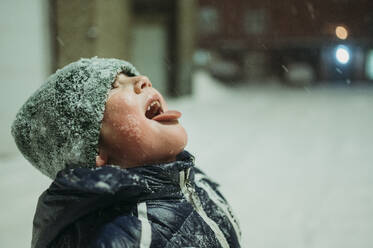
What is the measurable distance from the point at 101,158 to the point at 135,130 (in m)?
0.18

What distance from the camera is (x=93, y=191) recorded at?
1139 millimetres

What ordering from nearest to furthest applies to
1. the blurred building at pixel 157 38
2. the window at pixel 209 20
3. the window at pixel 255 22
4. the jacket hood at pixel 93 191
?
the jacket hood at pixel 93 191
the blurred building at pixel 157 38
the window at pixel 255 22
the window at pixel 209 20

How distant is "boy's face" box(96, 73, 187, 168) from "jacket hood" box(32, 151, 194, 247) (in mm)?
71

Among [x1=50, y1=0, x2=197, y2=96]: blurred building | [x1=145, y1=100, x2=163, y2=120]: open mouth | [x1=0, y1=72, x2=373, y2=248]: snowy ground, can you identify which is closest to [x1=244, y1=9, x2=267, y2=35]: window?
[x1=50, y1=0, x2=197, y2=96]: blurred building

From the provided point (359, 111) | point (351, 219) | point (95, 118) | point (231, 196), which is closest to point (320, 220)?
point (351, 219)

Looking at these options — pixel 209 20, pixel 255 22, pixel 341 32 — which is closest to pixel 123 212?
pixel 255 22

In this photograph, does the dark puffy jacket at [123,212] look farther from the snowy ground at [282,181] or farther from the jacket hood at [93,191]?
the snowy ground at [282,181]

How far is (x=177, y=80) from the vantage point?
12.5 m

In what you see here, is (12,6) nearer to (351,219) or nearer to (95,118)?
(95,118)

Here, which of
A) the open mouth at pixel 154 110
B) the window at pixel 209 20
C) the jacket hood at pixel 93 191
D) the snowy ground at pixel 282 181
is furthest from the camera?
the window at pixel 209 20

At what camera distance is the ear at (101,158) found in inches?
54.2

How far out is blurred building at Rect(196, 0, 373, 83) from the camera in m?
20.8

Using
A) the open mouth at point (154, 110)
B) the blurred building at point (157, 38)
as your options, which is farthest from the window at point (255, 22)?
the open mouth at point (154, 110)

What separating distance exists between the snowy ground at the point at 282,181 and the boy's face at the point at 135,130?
1.38 m
